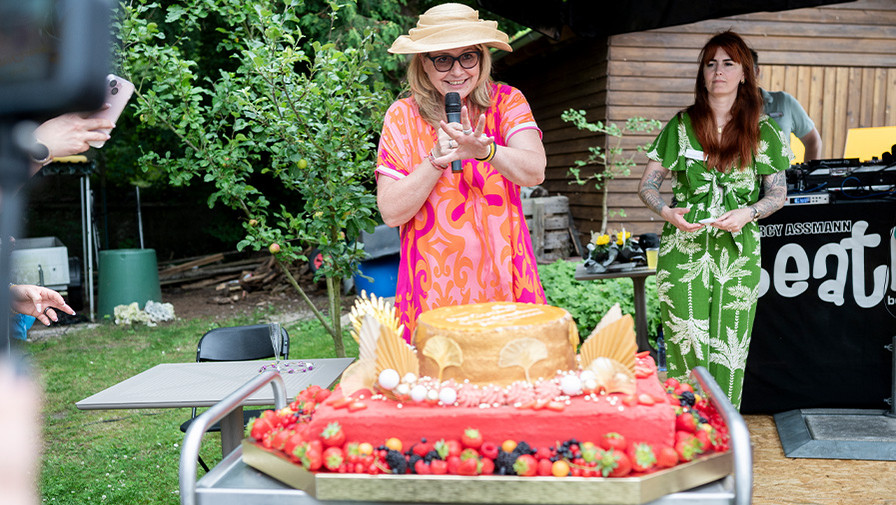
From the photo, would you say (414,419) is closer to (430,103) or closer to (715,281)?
(430,103)

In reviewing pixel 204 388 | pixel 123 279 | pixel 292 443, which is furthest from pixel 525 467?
pixel 123 279

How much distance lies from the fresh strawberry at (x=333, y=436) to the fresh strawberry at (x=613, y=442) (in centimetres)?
51

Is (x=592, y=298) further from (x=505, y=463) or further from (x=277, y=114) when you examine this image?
(x=505, y=463)

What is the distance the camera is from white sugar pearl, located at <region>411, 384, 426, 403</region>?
4.50ft

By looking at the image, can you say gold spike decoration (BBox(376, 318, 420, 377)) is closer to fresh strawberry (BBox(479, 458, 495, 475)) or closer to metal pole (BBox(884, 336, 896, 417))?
fresh strawberry (BBox(479, 458, 495, 475))

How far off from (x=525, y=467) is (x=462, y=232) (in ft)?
2.71

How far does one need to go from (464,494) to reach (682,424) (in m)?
0.49

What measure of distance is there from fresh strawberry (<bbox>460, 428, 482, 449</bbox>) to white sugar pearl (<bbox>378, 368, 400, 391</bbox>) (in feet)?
0.62

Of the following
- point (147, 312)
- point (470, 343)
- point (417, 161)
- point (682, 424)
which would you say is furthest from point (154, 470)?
point (147, 312)

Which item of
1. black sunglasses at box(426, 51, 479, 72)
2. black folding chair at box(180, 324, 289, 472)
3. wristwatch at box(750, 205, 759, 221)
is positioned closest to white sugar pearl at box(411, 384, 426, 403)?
black sunglasses at box(426, 51, 479, 72)

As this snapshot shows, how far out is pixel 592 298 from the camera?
19.4 ft

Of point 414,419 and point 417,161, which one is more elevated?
point 417,161

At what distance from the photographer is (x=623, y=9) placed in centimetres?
404

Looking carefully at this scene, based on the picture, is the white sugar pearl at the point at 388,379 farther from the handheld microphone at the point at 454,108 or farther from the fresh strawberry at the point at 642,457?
the handheld microphone at the point at 454,108
